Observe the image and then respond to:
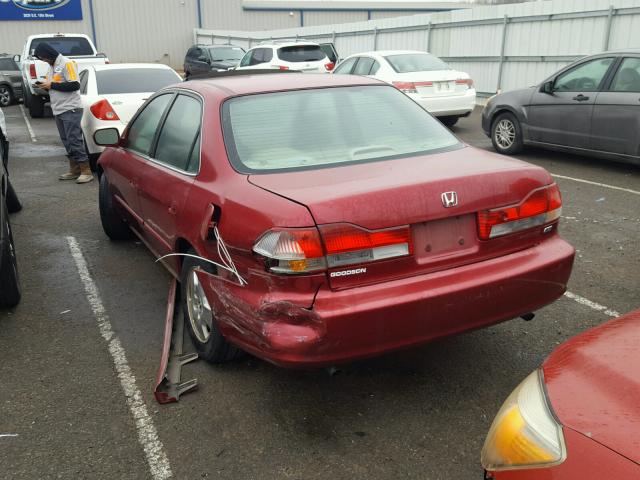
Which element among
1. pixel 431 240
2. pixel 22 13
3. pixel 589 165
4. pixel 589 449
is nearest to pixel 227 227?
pixel 431 240

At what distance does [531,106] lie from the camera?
9070mm

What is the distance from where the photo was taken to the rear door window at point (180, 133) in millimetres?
3641

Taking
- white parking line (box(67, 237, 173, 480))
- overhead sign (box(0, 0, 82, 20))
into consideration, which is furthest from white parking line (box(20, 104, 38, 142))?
overhead sign (box(0, 0, 82, 20))

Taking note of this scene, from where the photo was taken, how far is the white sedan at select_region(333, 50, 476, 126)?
11.2 meters

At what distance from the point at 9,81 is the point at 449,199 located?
1984 centimetres

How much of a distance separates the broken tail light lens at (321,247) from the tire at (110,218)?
3286mm

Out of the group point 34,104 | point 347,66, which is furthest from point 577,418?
point 34,104

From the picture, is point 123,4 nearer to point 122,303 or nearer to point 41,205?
point 41,205

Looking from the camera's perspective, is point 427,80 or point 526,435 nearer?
point 526,435

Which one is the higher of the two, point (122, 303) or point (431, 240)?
point (431, 240)

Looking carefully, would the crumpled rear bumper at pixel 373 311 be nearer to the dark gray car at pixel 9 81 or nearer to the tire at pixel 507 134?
the tire at pixel 507 134

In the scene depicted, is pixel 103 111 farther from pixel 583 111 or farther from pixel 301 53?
pixel 301 53

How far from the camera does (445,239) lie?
2.85 metres

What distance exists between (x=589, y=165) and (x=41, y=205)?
24.3ft
